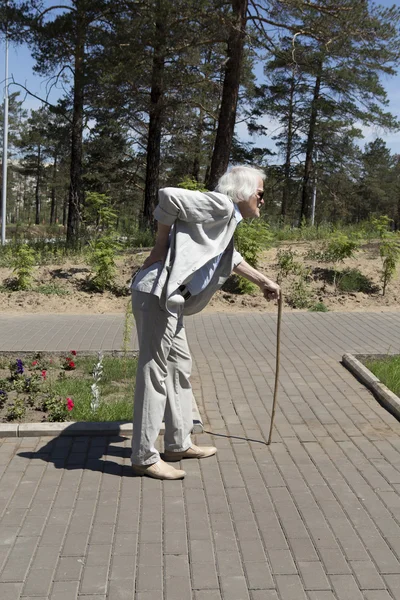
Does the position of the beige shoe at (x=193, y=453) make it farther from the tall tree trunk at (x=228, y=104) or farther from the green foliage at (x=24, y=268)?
the tall tree trunk at (x=228, y=104)

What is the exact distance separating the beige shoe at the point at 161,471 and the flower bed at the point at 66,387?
1.13 m

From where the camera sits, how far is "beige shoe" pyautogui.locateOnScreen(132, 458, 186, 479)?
4391mm

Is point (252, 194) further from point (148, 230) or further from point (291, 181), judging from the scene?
point (291, 181)

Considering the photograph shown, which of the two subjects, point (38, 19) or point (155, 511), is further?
point (38, 19)

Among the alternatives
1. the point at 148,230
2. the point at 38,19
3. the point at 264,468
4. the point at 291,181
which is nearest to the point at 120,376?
the point at 264,468

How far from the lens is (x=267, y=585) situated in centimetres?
318

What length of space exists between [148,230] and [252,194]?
1234 centimetres

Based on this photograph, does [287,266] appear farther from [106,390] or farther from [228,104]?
[106,390]

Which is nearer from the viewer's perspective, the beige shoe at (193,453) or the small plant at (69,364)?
the beige shoe at (193,453)

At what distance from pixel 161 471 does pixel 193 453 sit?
1.41 feet

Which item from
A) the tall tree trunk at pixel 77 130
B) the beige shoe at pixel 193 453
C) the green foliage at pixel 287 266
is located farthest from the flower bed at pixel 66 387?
the tall tree trunk at pixel 77 130

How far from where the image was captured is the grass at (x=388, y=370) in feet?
21.9

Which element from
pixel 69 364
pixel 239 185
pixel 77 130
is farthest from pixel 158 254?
pixel 77 130

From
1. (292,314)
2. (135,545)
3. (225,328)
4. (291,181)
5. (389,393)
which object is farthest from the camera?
(291,181)
